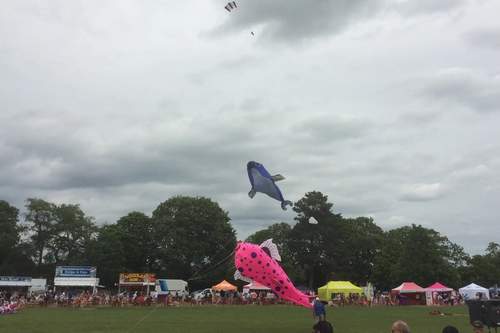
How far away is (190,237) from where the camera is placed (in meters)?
56.2

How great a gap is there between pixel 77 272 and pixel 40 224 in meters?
21.5

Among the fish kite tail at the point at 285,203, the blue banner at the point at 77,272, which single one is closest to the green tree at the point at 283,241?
the blue banner at the point at 77,272

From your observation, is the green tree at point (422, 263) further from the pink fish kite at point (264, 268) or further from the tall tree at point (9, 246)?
the tall tree at point (9, 246)

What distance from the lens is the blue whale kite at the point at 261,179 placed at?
41.7 feet

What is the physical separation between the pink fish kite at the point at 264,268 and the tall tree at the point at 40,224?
170 ft

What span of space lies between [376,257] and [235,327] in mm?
48495

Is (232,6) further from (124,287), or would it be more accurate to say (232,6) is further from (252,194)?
(124,287)

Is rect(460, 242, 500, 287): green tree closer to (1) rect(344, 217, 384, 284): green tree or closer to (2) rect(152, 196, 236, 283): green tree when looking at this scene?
(1) rect(344, 217, 384, 284): green tree

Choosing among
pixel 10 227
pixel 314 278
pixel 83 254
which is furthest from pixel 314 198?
pixel 10 227

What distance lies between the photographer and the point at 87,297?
35312 mm

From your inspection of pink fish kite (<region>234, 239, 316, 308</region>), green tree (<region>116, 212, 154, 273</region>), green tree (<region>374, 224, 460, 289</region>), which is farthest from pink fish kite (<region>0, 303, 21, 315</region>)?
green tree (<region>374, 224, 460, 289</region>)

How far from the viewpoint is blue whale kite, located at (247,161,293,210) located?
500 inches

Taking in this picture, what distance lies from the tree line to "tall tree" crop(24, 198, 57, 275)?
0.13 m

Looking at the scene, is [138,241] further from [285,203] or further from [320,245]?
[285,203]
